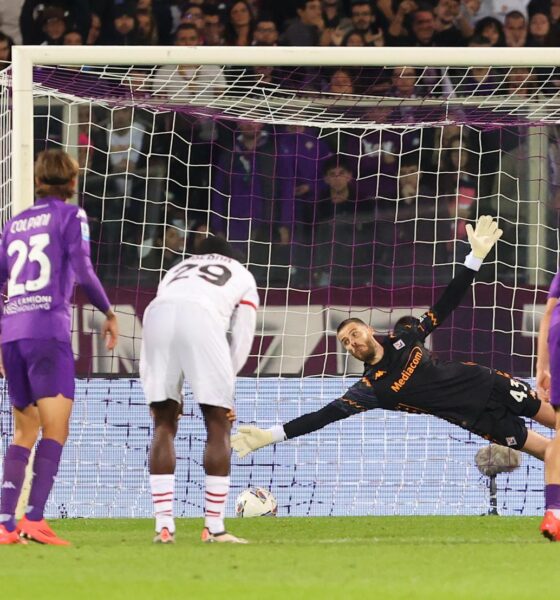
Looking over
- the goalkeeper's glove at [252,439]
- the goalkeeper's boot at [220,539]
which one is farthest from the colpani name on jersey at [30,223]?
the goalkeeper's glove at [252,439]

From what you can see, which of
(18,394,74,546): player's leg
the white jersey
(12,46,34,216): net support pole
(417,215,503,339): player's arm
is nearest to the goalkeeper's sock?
the white jersey

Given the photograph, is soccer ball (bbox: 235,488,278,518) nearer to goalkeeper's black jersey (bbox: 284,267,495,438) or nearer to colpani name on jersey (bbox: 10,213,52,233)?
goalkeeper's black jersey (bbox: 284,267,495,438)

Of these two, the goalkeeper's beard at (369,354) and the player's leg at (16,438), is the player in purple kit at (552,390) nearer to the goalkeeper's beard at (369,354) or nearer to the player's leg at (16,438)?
the goalkeeper's beard at (369,354)

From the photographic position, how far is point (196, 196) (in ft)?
41.8

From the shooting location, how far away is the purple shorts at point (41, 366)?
607 cm

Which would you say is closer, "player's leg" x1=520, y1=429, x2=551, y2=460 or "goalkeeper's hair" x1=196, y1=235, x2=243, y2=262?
"goalkeeper's hair" x1=196, y1=235, x2=243, y2=262

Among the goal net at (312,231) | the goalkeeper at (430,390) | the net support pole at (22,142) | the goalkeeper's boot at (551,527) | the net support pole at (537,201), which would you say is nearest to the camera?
the goalkeeper's boot at (551,527)

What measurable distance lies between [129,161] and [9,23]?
294 cm

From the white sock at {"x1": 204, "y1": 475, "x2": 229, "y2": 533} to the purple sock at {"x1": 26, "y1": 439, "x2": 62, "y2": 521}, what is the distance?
0.70 m

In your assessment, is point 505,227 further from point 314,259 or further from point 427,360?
point 427,360

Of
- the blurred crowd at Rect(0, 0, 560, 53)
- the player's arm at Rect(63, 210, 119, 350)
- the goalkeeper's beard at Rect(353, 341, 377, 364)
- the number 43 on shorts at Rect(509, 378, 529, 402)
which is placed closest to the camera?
the player's arm at Rect(63, 210, 119, 350)

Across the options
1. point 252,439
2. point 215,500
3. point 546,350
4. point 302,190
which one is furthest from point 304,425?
point 302,190

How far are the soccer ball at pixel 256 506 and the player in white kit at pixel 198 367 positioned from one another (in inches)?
97.3

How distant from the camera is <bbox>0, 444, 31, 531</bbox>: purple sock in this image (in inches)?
243
